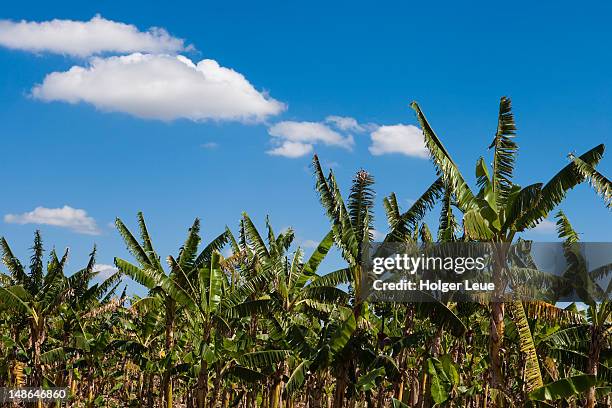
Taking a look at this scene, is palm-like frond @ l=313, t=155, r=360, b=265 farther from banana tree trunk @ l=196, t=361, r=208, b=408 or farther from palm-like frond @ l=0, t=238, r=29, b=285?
palm-like frond @ l=0, t=238, r=29, b=285

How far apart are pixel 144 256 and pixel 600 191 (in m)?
14.0

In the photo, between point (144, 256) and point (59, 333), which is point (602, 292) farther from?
point (59, 333)

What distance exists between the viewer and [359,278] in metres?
17.9

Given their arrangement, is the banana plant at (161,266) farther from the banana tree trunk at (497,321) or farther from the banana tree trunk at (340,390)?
the banana tree trunk at (497,321)

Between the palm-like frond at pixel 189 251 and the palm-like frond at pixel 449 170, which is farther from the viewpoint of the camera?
the palm-like frond at pixel 189 251

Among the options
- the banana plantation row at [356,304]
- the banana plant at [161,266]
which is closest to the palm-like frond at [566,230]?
the banana plantation row at [356,304]

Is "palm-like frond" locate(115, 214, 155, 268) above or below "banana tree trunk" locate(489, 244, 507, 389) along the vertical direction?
above

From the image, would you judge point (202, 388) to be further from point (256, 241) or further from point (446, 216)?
point (446, 216)

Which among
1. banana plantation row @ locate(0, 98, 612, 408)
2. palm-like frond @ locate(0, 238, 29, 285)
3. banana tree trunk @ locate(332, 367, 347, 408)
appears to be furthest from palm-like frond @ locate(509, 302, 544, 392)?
palm-like frond @ locate(0, 238, 29, 285)

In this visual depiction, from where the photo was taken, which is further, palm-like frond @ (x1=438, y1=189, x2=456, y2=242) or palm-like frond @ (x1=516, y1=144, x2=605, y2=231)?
palm-like frond @ (x1=438, y1=189, x2=456, y2=242)

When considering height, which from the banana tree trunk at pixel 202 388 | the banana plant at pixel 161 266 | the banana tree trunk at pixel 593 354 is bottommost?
the banana tree trunk at pixel 202 388

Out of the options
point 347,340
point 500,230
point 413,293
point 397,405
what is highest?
point 500,230

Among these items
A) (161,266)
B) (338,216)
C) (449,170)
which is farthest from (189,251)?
(449,170)

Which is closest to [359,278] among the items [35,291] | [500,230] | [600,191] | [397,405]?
[397,405]
